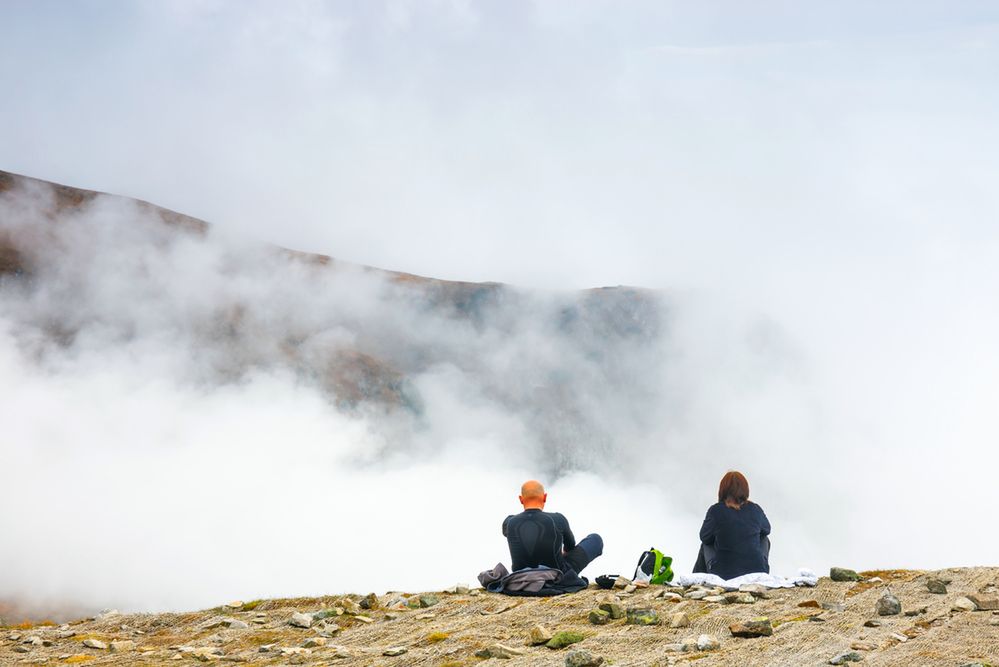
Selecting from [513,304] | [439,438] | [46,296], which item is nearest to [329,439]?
[439,438]

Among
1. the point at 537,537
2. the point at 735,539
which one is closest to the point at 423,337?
the point at 537,537

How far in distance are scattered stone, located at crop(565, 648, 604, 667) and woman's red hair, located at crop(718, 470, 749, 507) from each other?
539 centimetres

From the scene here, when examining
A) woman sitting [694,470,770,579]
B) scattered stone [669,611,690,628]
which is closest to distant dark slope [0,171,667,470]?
woman sitting [694,470,770,579]

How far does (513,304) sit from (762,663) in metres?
174

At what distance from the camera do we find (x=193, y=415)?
182 meters

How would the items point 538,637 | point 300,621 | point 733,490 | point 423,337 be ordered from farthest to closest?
point 423,337 → point 733,490 → point 300,621 → point 538,637

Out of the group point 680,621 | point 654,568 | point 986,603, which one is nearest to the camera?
point 986,603

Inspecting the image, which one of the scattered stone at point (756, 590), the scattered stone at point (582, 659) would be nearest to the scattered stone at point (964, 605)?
the scattered stone at point (756, 590)

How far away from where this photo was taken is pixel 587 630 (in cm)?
972

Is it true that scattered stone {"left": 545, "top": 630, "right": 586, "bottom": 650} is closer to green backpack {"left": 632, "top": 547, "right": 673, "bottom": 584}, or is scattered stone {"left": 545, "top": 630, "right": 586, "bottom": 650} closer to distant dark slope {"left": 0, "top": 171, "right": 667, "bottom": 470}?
green backpack {"left": 632, "top": 547, "right": 673, "bottom": 584}

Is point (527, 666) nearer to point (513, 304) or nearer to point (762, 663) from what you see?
point (762, 663)

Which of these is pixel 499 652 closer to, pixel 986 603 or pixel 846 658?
pixel 846 658

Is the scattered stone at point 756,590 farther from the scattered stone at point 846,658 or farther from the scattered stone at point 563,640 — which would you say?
the scattered stone at point 846,658

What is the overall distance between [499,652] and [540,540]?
4.66 meters
